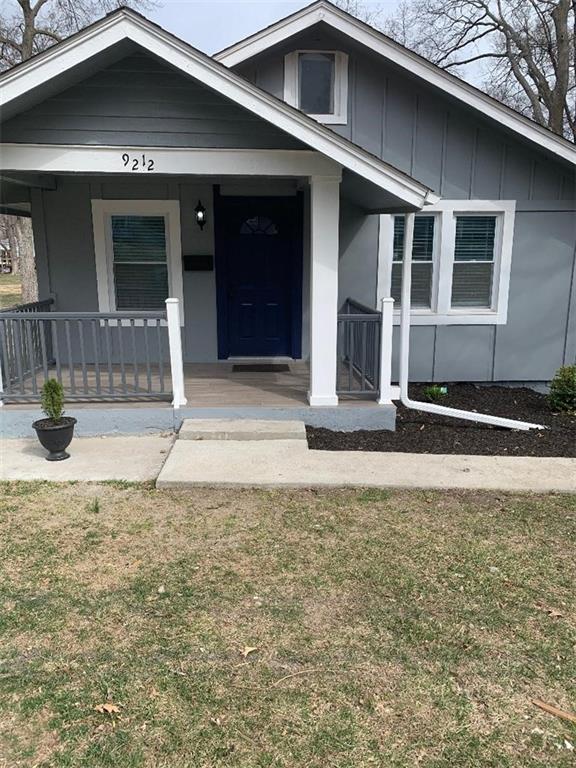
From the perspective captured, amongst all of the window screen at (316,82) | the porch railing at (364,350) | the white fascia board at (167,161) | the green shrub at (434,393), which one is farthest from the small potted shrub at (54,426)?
A: the window screen at (316,82)

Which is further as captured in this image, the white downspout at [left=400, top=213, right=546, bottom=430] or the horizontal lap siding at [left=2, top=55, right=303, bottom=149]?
the white downspout at [left=400, top=213, right=546, bottom=430]

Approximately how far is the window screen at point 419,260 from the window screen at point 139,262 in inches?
121

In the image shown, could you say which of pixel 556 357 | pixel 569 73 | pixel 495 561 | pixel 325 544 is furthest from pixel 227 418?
pixel 569 73

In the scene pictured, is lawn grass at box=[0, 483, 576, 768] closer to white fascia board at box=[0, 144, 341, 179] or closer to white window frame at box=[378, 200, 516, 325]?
white fascia board at box=[0, 144, 341, 179]

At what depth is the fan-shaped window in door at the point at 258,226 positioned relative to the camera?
8.06 m

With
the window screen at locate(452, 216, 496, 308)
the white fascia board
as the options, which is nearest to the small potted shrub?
the white fascia board

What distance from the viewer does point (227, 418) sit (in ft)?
20.3

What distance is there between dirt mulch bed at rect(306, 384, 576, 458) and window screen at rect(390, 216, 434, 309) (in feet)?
5.16

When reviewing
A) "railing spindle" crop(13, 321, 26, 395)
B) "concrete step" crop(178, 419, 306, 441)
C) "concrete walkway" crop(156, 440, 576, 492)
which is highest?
"railing spindle" crop(13, 321, 26, 395)

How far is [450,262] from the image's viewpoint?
795cm

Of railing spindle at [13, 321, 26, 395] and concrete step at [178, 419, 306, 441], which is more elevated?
railing spindle at [13, 321, 26, 395]

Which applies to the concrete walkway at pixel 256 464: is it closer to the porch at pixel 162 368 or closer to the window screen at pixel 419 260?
the porch at pixel 162 368

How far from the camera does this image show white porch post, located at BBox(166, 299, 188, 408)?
19.5ft

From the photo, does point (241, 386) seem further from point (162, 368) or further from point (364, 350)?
point (364, 350)
